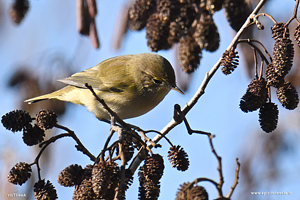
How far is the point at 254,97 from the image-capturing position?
2035 millimetres

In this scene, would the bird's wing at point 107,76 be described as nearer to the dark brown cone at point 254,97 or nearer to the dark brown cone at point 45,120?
the dark brown cone at point 45,120

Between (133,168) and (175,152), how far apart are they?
0.64 m

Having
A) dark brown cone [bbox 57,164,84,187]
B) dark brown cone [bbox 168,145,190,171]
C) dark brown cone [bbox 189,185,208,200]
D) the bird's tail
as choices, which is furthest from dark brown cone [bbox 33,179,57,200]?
the bird's tail

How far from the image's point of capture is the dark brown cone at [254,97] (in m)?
2.04

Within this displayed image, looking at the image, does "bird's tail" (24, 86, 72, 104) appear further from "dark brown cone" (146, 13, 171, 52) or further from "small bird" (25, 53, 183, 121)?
"dark brown cone" (146, 13, 171, 52)

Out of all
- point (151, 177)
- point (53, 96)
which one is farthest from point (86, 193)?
point (53, 96)

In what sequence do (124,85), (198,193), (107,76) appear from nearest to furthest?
(198,193)
(124,85)
(107,76)

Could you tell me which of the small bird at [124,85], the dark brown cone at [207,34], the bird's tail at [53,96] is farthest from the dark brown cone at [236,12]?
the bird's tail at [53,96]

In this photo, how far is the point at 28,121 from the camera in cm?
206

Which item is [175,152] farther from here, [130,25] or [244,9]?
[130,25]

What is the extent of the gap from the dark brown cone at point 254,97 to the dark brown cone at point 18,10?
2.03 meters

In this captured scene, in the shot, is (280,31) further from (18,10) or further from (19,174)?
(18,10)

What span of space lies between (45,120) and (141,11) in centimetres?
134

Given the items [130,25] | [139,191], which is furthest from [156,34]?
[139,191]
